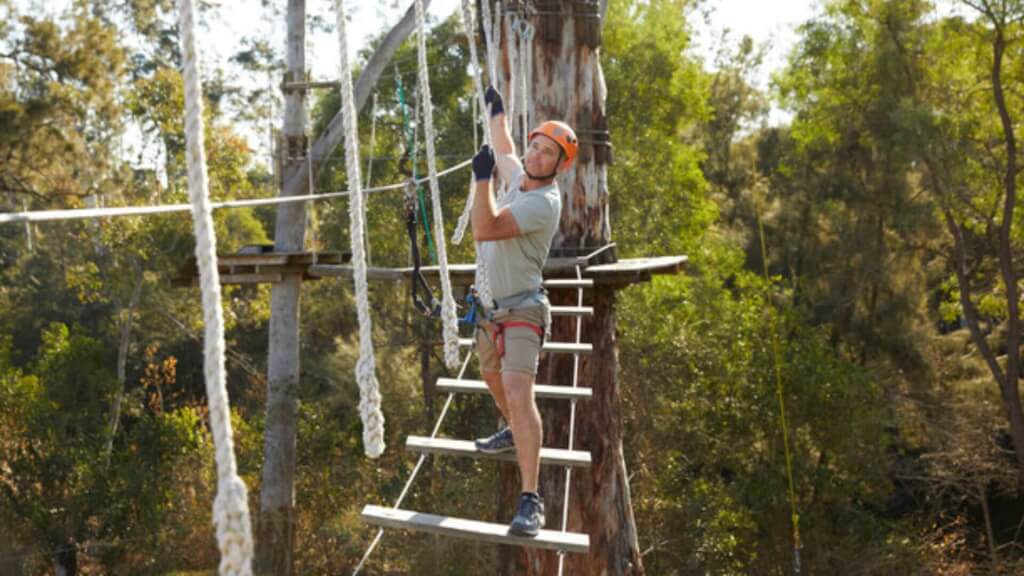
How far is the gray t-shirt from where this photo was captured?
9.07 feet

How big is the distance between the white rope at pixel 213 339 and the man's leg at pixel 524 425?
156cm

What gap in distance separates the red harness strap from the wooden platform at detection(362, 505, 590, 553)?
1.67ft

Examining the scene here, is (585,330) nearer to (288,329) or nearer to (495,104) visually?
(495,104)

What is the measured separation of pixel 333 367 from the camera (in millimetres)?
12930

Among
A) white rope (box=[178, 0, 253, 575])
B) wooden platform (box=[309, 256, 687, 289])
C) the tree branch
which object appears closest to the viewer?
white rope (box=[178, 0, 253, 575])

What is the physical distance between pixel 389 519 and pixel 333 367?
1051 cm

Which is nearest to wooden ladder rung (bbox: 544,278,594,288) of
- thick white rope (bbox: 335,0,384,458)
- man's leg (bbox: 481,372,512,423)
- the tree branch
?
man's leg (bbox: 481,372,512,423)

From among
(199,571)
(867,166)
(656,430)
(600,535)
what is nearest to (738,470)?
(656,430)

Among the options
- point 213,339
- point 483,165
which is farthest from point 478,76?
point 213,339

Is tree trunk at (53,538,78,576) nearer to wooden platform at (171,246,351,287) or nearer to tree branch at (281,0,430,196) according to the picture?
wooden platform at (171,246,351,287)

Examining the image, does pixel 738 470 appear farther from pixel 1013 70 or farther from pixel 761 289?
pixel 1013 70

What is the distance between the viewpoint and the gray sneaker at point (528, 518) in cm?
261

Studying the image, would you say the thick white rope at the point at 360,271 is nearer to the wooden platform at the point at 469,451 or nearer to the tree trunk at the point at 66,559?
the wooden platform at the point at 469,451

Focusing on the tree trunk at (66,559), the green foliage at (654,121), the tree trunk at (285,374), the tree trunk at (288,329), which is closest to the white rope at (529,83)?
the tree trunk at (288,329)
